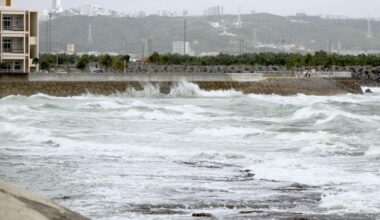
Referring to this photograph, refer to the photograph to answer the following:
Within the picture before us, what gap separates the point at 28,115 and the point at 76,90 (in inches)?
742

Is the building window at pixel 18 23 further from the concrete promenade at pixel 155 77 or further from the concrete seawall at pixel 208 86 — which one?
the concrete seawall at pixel 208 86

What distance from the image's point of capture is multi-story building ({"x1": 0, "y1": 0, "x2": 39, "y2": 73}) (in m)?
70.7

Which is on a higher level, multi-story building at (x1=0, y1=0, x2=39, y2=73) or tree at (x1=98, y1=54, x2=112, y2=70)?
multi-story building at (x1=0, y1=0, x2=39, y2=73)

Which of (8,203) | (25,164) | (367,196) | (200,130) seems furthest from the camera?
(200,130)

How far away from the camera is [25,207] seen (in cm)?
813

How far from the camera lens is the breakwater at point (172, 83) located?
60.2 metres

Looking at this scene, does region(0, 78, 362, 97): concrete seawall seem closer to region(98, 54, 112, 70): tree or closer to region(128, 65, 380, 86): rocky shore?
region(128, 65, 380, 86): rocky shore

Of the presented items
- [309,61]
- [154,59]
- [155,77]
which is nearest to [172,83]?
[155,77]

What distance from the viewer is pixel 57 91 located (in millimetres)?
60812


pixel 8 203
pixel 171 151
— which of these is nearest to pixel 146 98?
pixel 171 151

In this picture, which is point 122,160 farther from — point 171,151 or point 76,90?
point 76,90

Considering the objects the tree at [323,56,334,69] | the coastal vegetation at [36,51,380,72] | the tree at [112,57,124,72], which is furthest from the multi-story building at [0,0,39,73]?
the tree at [323,56,334,69]

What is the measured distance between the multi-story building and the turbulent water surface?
2272 centimetres

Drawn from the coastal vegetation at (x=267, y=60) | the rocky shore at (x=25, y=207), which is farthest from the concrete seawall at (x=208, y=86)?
the rocky shore at (x=25, y=207)
